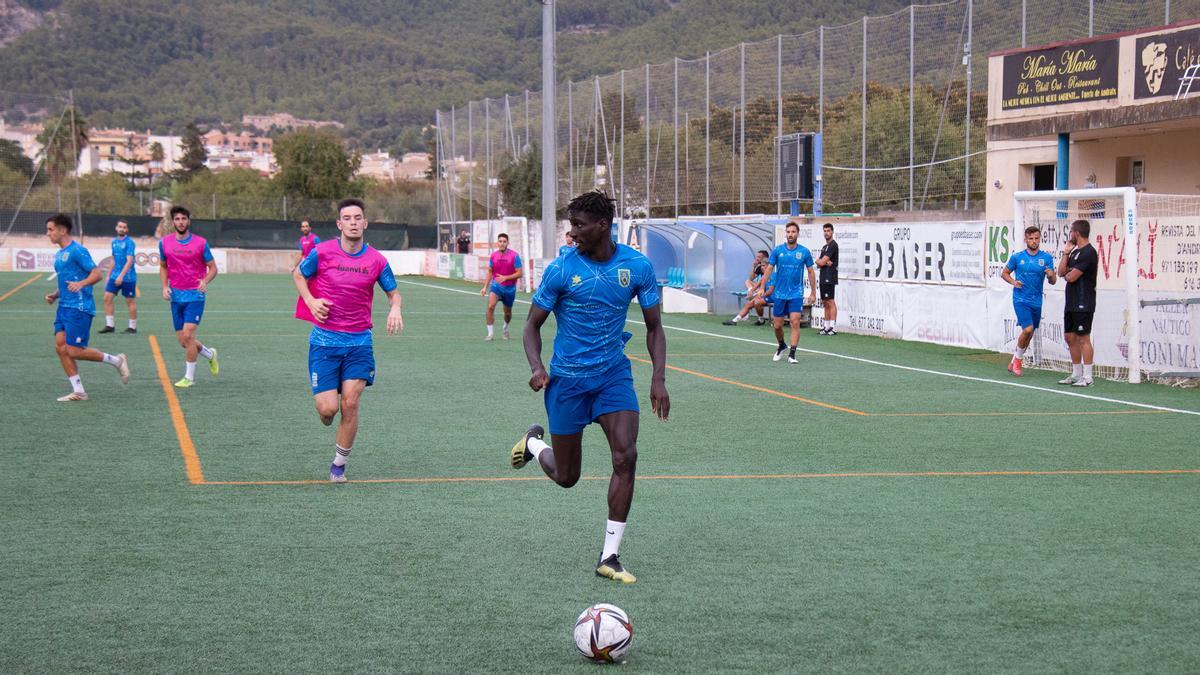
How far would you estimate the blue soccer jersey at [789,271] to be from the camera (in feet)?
63.8

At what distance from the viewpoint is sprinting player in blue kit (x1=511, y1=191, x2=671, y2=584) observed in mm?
6750

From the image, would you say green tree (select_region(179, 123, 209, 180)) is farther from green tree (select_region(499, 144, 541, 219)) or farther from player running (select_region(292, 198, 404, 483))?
player running (select_region(292, 198, 404, 483))

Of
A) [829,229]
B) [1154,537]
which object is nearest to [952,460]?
[1154,537]

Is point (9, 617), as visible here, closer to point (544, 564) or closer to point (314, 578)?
point (314, 578)

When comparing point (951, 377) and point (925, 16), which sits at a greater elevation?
point (925, 16)

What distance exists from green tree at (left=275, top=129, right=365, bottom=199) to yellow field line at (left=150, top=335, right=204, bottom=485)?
89.5m

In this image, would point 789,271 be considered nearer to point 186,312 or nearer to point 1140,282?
point 1140,282

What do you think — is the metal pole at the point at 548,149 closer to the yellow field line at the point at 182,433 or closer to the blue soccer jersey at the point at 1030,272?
the yellow field line at the point at 182,433

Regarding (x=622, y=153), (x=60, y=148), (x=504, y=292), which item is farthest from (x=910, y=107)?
(x=60, y=148)

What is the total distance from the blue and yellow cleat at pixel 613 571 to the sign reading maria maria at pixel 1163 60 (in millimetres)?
19941

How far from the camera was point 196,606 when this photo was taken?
19.7ft

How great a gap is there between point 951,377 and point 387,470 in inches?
382

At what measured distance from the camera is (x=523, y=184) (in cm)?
5447

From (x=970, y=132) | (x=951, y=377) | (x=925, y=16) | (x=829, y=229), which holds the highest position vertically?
(x=925, y=16)
